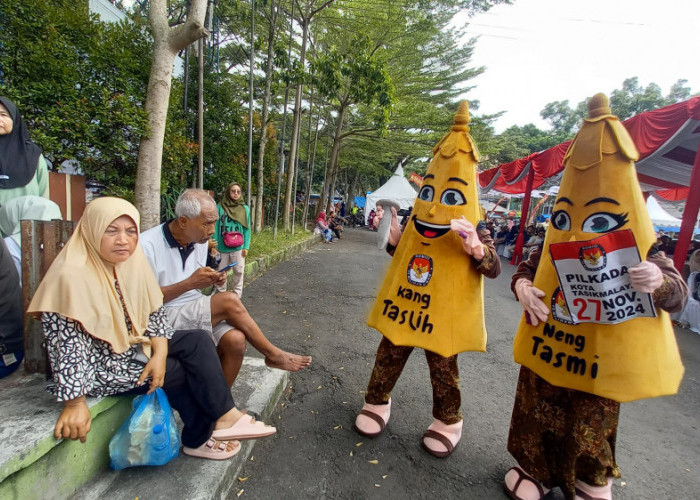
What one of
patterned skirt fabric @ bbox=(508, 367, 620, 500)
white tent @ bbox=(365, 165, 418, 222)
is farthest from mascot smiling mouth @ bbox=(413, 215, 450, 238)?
white tent @ bbox=(365, 165, 418, 222)

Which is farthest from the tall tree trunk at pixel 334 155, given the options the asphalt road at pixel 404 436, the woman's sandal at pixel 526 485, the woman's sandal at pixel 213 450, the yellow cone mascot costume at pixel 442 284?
the woman's sandal at pixel 526 485

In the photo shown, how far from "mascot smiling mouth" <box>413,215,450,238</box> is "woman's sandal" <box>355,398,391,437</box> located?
114cm

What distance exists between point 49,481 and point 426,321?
70.0 inches

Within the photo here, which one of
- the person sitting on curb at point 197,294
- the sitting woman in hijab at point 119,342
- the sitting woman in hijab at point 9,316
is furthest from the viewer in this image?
the person sitting on curb at point 197,294

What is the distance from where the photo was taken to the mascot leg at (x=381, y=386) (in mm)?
2232

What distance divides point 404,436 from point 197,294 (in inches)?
62.8

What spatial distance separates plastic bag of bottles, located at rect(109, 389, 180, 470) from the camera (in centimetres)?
153

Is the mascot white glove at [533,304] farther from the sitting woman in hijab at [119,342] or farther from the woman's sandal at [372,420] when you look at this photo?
the sitting woman in hijab at [119,342]

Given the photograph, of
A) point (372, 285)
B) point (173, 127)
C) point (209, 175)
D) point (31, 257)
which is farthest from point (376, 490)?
point (209, 175)

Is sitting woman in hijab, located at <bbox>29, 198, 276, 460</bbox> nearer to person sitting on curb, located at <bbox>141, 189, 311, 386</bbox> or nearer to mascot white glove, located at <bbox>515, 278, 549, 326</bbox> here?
person sitting on curb, located at <bbox>141, 189, 311, 386</bbox>

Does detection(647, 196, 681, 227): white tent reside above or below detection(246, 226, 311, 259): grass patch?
above

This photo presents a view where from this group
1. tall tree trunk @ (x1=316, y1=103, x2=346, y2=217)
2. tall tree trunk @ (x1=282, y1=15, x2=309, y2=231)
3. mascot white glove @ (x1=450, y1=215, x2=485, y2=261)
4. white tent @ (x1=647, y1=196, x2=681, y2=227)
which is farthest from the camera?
tall tree trunk @ (x1=316, y1=103, x2=346, y2=217)

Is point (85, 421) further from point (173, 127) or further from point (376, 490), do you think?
point (173, 127)

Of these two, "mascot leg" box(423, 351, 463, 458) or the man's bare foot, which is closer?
"mascot leg" box(423, 351, 463, 458)
